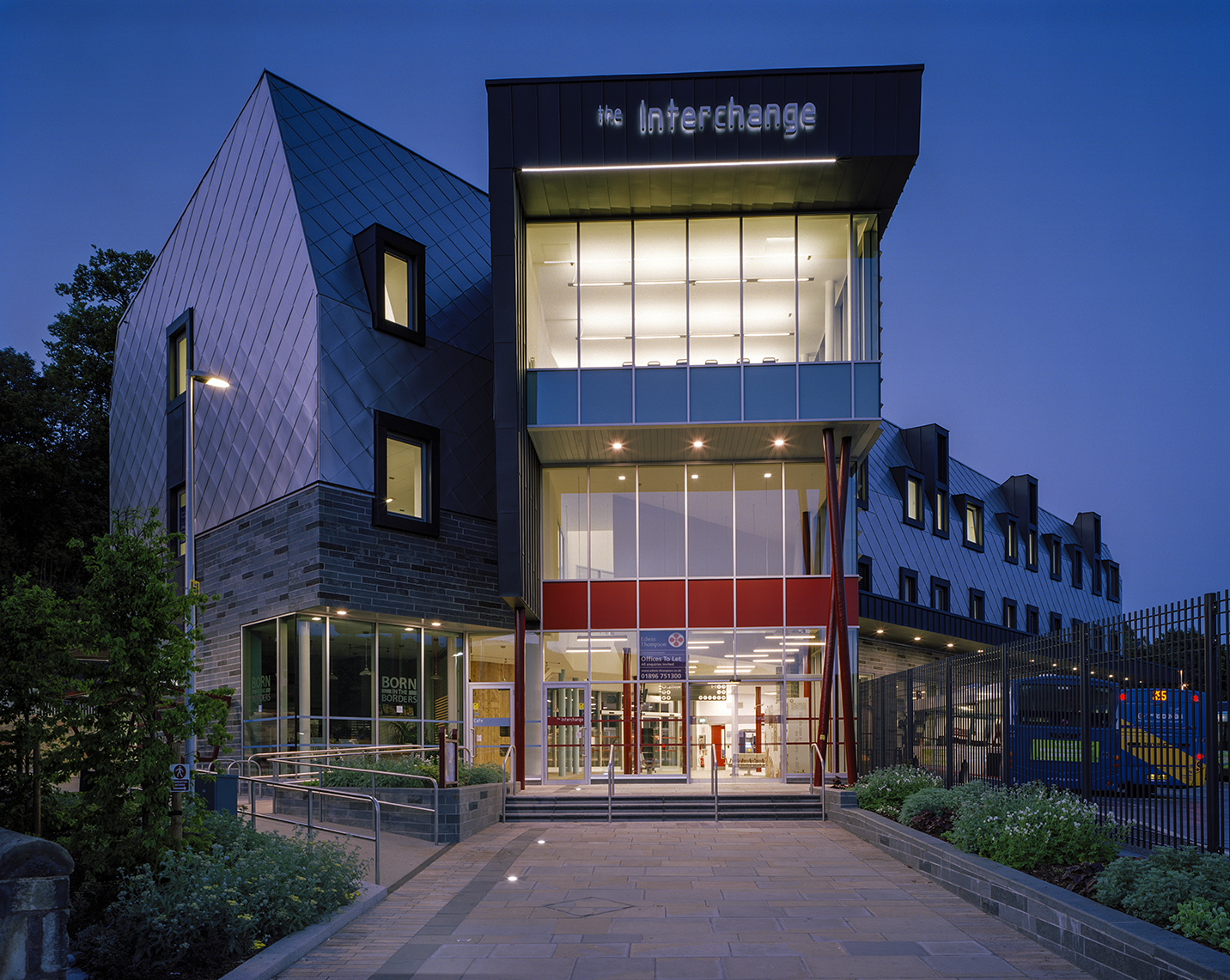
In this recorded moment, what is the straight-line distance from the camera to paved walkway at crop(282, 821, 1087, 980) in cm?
816

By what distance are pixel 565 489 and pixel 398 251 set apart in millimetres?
6969

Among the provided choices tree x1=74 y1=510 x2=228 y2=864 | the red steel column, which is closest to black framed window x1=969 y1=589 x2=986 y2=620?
the red steel column

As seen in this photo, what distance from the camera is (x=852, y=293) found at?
24.2m

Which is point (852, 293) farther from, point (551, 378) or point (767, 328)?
point (551, 378)

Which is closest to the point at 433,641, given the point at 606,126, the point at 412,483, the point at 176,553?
the point at 412,483

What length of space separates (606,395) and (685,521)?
4.31m

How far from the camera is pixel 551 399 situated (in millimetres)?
23906

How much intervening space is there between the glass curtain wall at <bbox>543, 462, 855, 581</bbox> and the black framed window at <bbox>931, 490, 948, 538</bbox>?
16.9 meters

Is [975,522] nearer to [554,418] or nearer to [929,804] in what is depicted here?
[554,418]

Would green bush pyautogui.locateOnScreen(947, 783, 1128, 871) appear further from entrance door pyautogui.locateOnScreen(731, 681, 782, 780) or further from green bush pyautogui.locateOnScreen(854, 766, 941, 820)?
entrance door pyautogui.locateOnScreen(731, 681, 782, 780)

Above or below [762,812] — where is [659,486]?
above

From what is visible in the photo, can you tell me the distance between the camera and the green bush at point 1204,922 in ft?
22.3

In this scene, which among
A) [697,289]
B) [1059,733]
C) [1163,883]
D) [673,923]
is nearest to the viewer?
[1163,883]

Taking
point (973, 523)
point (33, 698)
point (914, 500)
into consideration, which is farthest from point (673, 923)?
point (973, 523)
